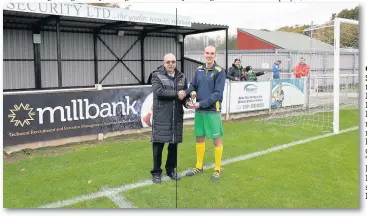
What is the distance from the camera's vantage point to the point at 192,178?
212 inches

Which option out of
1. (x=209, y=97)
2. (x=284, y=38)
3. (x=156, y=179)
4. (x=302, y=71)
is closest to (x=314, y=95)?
(x=302, y=71)

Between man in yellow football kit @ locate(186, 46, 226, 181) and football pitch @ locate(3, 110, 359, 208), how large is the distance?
65 cm

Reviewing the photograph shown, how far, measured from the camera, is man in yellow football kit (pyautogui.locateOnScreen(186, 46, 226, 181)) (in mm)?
5148

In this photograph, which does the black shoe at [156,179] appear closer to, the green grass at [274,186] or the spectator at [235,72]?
the green grass at [274,186]

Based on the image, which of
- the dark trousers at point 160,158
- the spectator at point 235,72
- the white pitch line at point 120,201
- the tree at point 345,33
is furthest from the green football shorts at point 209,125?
the spectator at point 235,72

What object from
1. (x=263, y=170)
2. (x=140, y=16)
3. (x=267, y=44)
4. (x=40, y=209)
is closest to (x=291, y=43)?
(x=267, y=44)

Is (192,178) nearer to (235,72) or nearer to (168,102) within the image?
(168,102)

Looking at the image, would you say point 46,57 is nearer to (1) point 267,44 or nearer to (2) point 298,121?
(2) point 298,121

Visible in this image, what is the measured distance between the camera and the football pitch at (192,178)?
4.57m

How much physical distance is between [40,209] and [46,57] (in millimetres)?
12046

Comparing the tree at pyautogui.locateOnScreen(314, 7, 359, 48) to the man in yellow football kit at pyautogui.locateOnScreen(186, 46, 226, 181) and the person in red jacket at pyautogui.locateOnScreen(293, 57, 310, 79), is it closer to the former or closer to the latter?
the person in red jacket at pyautogui.locateOnScreen(293, 57, 310, 79)

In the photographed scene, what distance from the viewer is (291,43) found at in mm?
25578

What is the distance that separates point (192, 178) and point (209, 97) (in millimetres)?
1191

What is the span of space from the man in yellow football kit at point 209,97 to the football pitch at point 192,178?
2.13 feet
